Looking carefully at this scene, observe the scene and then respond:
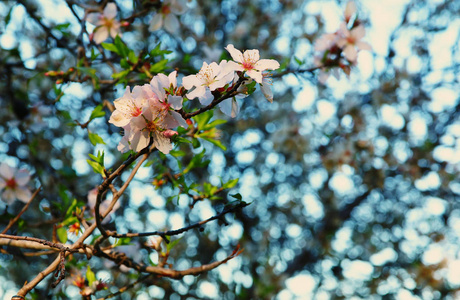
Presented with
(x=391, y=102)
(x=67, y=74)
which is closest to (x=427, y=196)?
(x=391, y=102)

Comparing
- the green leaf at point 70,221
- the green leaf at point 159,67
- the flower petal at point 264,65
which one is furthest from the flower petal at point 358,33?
the green leaf at point 70,221

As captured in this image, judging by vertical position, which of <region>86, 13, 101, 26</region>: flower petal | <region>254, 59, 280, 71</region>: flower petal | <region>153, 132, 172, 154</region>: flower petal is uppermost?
<region>86, 13, 101, 26</region>: flower petal

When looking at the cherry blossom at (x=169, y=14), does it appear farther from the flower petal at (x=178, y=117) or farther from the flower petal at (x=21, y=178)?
the flower petal at (x=178, y=117)

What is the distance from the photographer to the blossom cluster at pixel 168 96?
1039mm

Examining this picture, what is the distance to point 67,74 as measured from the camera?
189 centimetres

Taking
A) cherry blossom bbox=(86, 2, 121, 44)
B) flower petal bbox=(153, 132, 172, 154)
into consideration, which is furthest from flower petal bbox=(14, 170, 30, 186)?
flower petal bbox=(153, 132, 172, 154)

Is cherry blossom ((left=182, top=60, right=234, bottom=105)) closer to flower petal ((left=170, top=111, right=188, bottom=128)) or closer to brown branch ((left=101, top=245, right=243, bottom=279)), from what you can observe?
flower petal ((left=170, top=111, right=188, bottom=128))

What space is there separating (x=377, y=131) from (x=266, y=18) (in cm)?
196

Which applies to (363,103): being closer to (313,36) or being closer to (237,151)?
(313,36)

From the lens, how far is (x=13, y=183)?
2047 mm

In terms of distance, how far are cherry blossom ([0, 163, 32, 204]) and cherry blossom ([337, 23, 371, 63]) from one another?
1.83m

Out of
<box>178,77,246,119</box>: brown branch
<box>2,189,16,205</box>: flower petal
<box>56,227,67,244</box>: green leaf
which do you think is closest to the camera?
<box>178,77,246,119</box>: brown branch

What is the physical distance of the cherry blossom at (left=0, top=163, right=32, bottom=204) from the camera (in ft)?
6.67

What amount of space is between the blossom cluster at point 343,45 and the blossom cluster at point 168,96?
3.76 feet
